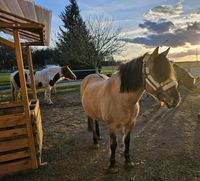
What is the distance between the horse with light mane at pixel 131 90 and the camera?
3.14m

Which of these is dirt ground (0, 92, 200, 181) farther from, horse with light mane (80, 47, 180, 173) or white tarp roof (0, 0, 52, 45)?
white tarp roof (0, 0, 52, 45)

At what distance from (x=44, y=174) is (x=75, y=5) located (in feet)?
115

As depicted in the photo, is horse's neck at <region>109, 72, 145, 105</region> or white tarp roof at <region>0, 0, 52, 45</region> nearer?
horse's neck at <region>109, 72, 145, 105</region>

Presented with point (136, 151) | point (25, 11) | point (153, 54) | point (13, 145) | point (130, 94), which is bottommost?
point (136, 151)

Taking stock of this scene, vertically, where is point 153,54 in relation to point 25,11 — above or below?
below

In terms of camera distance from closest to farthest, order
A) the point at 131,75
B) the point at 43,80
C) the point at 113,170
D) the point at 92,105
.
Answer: the point at 131,75
the point at 113,170
the point at 92,105
the point at 43,80

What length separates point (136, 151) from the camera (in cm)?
465

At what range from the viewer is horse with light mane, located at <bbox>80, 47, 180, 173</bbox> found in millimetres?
3137

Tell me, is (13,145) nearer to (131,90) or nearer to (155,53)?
(131,90)

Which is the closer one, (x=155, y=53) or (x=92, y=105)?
(x=155, y=53)

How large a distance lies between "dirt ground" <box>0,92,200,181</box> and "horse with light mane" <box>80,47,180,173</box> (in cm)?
33

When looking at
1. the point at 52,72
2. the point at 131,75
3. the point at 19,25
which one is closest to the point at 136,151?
the point at 131,75

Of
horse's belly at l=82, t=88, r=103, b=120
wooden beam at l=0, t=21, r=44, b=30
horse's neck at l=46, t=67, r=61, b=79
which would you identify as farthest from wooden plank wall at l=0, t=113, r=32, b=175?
horse's neck at l=46, t=67, r=61, b=79

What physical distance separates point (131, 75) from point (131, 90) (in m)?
0.22
